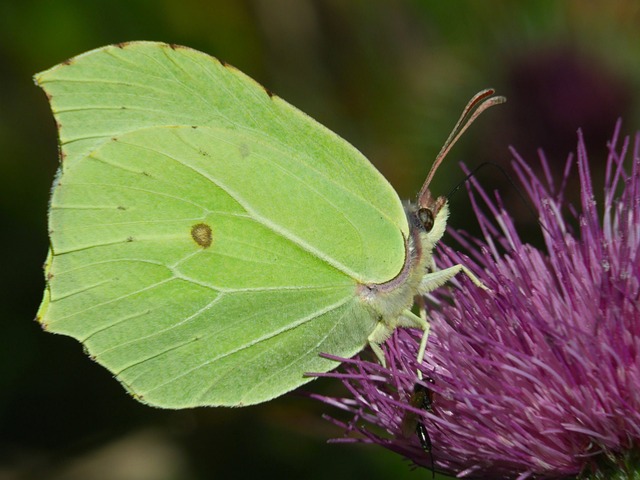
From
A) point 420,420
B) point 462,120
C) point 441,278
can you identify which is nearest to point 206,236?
point 441,278

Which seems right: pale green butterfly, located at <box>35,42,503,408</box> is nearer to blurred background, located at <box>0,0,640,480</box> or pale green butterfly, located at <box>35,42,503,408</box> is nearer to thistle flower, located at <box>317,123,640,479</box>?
thistle flower, located at <box>317,123,640,479</box>

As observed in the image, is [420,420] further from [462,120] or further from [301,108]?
[301,108]

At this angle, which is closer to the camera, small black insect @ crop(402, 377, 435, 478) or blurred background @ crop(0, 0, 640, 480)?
small black insect @ crop(402, 377, 435, 478)

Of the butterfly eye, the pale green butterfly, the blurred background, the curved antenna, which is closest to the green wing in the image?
the pale green butterfly

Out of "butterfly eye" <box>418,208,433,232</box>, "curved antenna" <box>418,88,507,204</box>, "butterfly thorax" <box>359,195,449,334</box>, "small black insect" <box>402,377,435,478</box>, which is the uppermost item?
"curved antenna" <box>418,88,507,204</box>

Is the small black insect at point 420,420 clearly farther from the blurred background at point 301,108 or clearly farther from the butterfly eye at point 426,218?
the blurred background at point 301,108

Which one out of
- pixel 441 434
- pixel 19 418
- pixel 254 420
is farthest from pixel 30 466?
pixel 441 434

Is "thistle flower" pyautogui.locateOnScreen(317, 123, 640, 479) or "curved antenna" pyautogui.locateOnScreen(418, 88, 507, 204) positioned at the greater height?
"curved antenna" pyautogui.locateOnScreen(418, 88, 507, 204)
